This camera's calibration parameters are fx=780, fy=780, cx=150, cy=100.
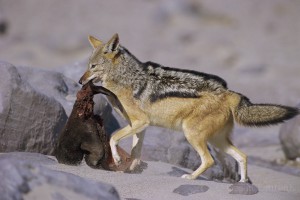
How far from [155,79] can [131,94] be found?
0.37 meters

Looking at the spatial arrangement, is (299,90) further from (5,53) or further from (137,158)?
(137,158)

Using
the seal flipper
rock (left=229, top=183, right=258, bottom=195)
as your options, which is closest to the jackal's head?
the seal flipper

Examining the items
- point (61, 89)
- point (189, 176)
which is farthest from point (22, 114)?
point (189, 176)

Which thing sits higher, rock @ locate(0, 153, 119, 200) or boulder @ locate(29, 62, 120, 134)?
boulder @ locate(29, 62, 120, 134)

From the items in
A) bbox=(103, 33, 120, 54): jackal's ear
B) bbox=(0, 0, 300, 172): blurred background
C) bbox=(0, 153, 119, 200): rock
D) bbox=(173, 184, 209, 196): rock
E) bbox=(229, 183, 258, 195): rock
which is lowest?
bbox=(0, 153, 119, 200): rock

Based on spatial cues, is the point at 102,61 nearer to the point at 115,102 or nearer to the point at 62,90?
the point at 115,102

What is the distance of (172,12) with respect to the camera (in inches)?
1236

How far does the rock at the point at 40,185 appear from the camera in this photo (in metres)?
6.59

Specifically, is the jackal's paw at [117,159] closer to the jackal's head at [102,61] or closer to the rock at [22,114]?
the rock at [22,114]

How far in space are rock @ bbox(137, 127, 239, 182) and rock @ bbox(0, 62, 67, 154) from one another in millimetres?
1647

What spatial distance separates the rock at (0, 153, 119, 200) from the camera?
21.6 feet

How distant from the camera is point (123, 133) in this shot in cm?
976

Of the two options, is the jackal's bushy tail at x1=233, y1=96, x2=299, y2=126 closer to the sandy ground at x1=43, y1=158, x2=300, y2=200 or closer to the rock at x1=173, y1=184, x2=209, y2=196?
the sandy ground at x1=43, y1=158, x2=300, y2=200

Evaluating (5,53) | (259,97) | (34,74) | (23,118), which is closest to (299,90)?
(259,97)
